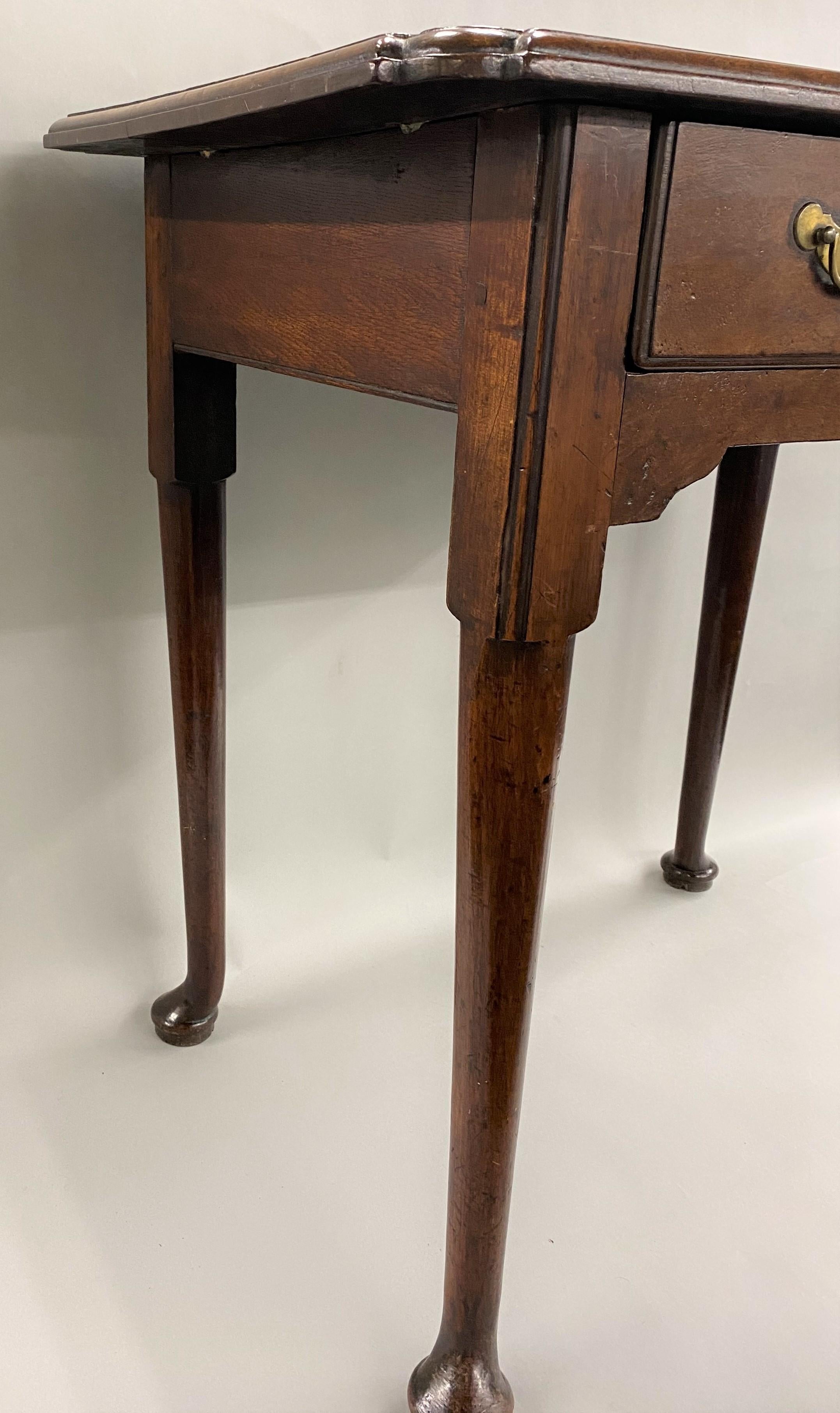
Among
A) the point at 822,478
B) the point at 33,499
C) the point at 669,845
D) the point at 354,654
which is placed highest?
the point at 33,499

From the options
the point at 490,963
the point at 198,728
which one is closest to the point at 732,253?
the point at 490,963

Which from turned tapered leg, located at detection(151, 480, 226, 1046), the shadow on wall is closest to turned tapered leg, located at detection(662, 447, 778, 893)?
the shadow on wall

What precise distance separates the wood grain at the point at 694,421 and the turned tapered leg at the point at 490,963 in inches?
3.7

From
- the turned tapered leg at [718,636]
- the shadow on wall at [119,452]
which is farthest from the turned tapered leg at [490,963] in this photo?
the turned tapered leg at [718,636]

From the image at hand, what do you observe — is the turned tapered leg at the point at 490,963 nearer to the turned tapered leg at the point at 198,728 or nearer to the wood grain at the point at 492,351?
the wood grain at the point at 492,351

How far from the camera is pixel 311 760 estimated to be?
131 centimetres

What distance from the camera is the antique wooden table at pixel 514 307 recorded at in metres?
0.52

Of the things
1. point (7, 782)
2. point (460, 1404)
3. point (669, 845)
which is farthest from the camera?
point (669, 845)

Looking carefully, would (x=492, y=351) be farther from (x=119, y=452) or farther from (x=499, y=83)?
(x=119, y=452)

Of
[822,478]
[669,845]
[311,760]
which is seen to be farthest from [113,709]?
[822,478]

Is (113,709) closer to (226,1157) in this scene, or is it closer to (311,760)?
(311,760)

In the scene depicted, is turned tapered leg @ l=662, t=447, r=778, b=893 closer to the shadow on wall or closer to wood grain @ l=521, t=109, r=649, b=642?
the shadow on wall

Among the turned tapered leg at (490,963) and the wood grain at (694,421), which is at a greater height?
the wood grain at (694,421)

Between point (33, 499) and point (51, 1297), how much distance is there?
2.15ft
